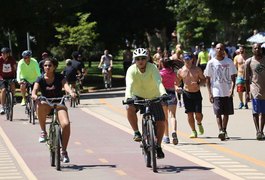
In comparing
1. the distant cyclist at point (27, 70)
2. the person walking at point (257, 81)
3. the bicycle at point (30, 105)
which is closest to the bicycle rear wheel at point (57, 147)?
the person walking at point (257, 81)

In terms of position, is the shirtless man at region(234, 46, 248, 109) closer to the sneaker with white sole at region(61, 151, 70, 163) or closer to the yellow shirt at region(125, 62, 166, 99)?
the yellow shirt at region(125, 62, 166, 99)

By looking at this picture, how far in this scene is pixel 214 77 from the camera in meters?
16.9

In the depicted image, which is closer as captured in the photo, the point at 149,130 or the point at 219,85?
the point at 149,130

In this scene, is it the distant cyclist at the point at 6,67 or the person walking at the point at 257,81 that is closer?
the person walking at the point at 257,81

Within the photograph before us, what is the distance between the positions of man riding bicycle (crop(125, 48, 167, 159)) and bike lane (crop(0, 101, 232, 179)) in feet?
1.99

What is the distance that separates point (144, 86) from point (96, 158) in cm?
197

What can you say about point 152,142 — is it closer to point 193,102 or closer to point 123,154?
point 123,154

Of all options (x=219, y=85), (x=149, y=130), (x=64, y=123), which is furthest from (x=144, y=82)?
(x=219, y=85)

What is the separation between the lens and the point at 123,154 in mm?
14852

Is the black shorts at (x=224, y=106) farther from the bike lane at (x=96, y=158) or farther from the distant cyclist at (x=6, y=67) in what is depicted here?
the distant cyclist at (x=6, y=67)

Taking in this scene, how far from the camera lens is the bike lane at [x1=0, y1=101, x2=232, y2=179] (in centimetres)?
1233

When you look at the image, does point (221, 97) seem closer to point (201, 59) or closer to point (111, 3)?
point (201, 59)

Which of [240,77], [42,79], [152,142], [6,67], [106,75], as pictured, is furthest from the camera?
[106,75]

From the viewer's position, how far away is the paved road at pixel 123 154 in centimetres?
1241
